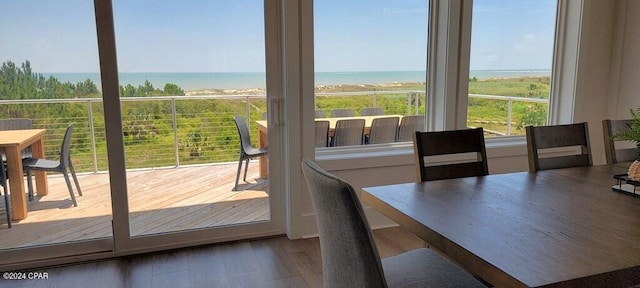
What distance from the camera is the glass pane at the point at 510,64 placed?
11.5ft

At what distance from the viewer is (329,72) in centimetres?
318

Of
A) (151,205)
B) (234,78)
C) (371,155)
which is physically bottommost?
(151,205)

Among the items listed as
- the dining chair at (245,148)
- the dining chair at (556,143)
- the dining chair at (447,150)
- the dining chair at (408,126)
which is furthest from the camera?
the dining chair at (408,126)

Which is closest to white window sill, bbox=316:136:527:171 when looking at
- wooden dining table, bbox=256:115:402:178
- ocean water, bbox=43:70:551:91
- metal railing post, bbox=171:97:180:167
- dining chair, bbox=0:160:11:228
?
wooden dining table, bbox=256:115:402:178

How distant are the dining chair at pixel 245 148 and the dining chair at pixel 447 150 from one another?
1449 millimetres

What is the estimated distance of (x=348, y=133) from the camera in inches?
130

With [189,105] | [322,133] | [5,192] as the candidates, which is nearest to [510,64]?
[322,133]

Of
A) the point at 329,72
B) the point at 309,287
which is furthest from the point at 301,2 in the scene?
the point at 309,287

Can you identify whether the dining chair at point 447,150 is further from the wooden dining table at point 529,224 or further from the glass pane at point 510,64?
the glass pane at point 510,64

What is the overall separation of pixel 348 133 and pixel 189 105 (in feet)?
3.87

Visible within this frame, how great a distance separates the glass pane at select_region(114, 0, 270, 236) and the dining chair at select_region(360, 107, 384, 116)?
2.56 ft

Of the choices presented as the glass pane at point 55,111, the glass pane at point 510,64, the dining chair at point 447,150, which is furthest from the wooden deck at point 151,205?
the glass pane at point 510,64

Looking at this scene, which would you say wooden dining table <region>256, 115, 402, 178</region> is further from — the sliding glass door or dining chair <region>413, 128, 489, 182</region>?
dining chair <region>413, 128, 489, 182</region>

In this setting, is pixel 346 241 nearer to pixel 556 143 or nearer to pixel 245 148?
pixel 556 143
